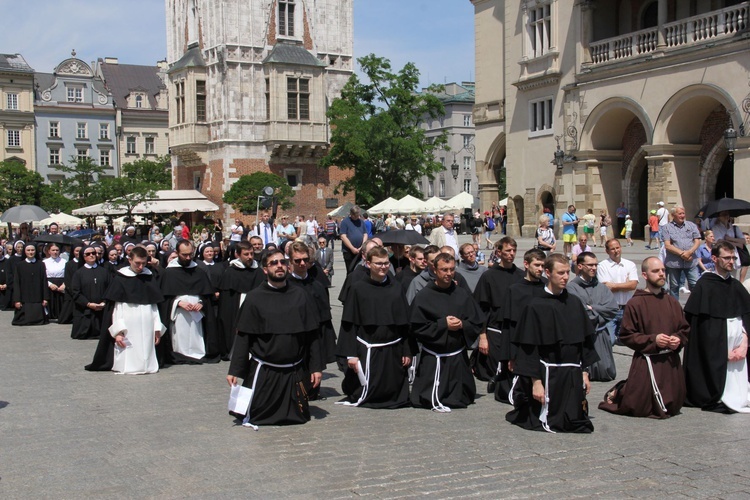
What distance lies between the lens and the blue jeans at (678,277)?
598 inches

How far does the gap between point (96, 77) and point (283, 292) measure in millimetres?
90586

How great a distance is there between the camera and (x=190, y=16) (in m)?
55.9

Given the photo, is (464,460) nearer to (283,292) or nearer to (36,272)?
(283,292)

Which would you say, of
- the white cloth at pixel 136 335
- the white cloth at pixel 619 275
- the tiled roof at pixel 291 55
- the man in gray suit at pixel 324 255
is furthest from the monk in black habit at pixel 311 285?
the tiled roof at pixel 291 55

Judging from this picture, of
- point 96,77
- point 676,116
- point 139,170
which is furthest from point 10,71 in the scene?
point 676,116

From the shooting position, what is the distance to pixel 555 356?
26.9 feet

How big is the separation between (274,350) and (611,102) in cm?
2540

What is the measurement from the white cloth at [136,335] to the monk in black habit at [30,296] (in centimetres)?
669

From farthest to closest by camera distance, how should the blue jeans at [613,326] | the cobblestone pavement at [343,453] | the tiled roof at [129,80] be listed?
1. the tiled roof at [129,80]
2. the blue jeans at [613,326]
3. the cobblestone pavement at [343,453]

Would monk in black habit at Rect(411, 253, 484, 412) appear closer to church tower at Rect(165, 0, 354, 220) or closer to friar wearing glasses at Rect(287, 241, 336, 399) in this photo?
friar wearing glasses at Rect(287, 241, 336, 399)

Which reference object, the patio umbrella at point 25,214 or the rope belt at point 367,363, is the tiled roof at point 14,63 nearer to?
the patio umbrella at point 25,214

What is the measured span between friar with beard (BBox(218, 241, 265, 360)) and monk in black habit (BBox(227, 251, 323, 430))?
432 cm

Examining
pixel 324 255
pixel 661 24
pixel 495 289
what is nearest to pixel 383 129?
pixel 661 24

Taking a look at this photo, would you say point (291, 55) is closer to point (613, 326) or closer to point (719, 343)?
point (613, 326)
